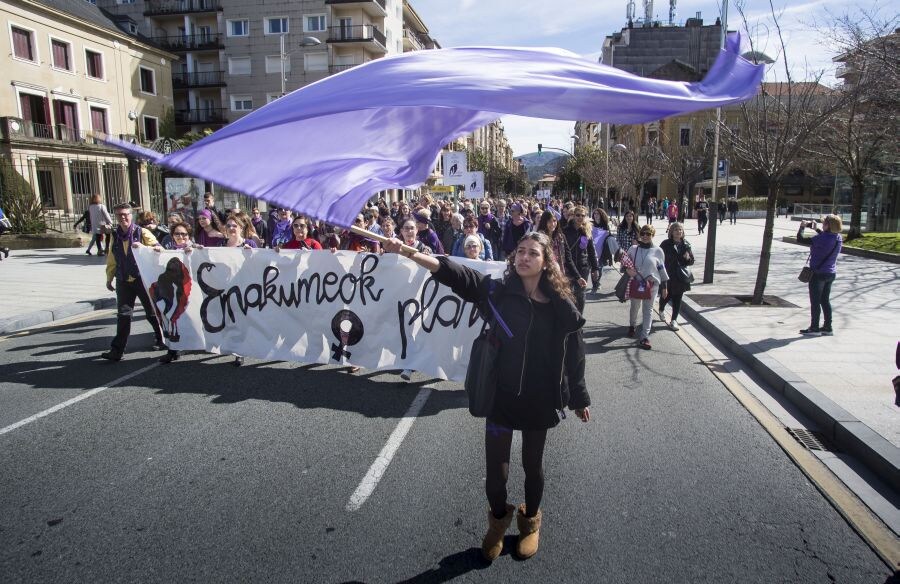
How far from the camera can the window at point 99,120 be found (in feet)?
117

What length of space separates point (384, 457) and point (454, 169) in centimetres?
1432

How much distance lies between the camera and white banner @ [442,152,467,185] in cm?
1748

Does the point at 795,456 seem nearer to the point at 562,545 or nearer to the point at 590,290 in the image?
the point at 562,545

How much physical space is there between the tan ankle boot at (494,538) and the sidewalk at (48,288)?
8326mm

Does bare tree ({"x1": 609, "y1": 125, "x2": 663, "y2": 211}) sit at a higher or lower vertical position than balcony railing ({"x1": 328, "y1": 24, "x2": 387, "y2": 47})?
lower

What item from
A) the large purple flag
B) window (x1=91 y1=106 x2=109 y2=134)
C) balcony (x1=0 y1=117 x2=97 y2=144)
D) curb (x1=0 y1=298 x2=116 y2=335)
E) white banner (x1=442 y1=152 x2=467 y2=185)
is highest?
window (x1=91 y1=106 x2=109 y2=134)

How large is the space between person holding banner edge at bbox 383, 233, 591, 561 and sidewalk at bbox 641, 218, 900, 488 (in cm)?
264

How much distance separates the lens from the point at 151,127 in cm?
4134

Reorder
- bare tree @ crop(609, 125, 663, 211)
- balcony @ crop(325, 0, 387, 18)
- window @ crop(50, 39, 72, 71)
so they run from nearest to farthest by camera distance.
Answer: window @ crop(50, 39, 72, 71)
bare tree @ crop(609, 125, 663, 211)
balcony @ crop(325, 0, 387, 18)

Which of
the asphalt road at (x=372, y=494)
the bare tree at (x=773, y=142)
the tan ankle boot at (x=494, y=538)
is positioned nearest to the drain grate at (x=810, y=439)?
the asphalt road at (x=372, y=494)

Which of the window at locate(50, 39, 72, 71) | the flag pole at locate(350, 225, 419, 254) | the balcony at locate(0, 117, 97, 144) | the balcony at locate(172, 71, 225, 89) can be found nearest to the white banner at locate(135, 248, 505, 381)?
the flag pole at locate(350, 225, 419, 254)

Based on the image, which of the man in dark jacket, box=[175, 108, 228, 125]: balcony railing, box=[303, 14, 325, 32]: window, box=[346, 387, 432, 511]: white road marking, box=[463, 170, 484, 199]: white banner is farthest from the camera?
box=[175, 108, 228, 125]: balcony railing

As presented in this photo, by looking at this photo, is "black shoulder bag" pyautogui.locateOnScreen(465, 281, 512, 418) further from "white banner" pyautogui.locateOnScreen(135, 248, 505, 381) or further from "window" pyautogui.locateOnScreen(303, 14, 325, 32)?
"window" pyautogui.locateOnScreen(303, 14, 325, 32)

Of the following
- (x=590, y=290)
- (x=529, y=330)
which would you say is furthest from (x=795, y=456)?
(x=590, y=290)
